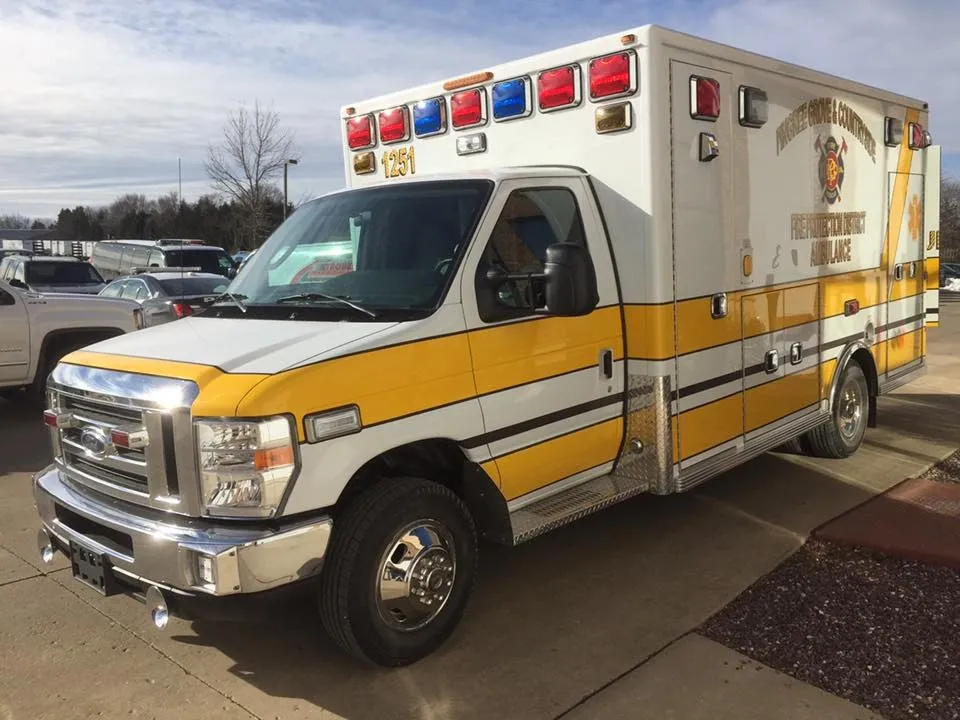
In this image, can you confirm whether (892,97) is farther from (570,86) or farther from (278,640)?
(278,640)

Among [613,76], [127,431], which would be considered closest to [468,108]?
[613,76]

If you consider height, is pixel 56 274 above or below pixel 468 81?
below

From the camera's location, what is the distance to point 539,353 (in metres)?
4.11

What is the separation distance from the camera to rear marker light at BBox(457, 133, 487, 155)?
5176mm

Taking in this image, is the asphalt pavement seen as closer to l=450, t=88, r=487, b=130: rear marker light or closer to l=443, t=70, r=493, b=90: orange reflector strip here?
l=450, t=88, r=487, b=130: rear marker light

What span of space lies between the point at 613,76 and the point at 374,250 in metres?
1.60

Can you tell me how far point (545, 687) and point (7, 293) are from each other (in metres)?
8.01

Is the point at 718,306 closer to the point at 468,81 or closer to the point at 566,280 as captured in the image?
the point at 566,280

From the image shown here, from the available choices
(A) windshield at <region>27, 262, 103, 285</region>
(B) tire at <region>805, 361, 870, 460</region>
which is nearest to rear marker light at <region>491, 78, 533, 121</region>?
(B) tire at <region>805, 361, 870, 460</region>

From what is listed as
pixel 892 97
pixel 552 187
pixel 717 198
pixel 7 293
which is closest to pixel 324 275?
pixel 552 187

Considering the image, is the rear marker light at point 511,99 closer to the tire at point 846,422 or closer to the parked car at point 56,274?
the tire at point 846,422

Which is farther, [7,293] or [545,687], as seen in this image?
[7,293]

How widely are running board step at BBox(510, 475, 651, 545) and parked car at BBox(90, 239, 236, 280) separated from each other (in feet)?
47.8

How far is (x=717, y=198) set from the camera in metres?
4.98
